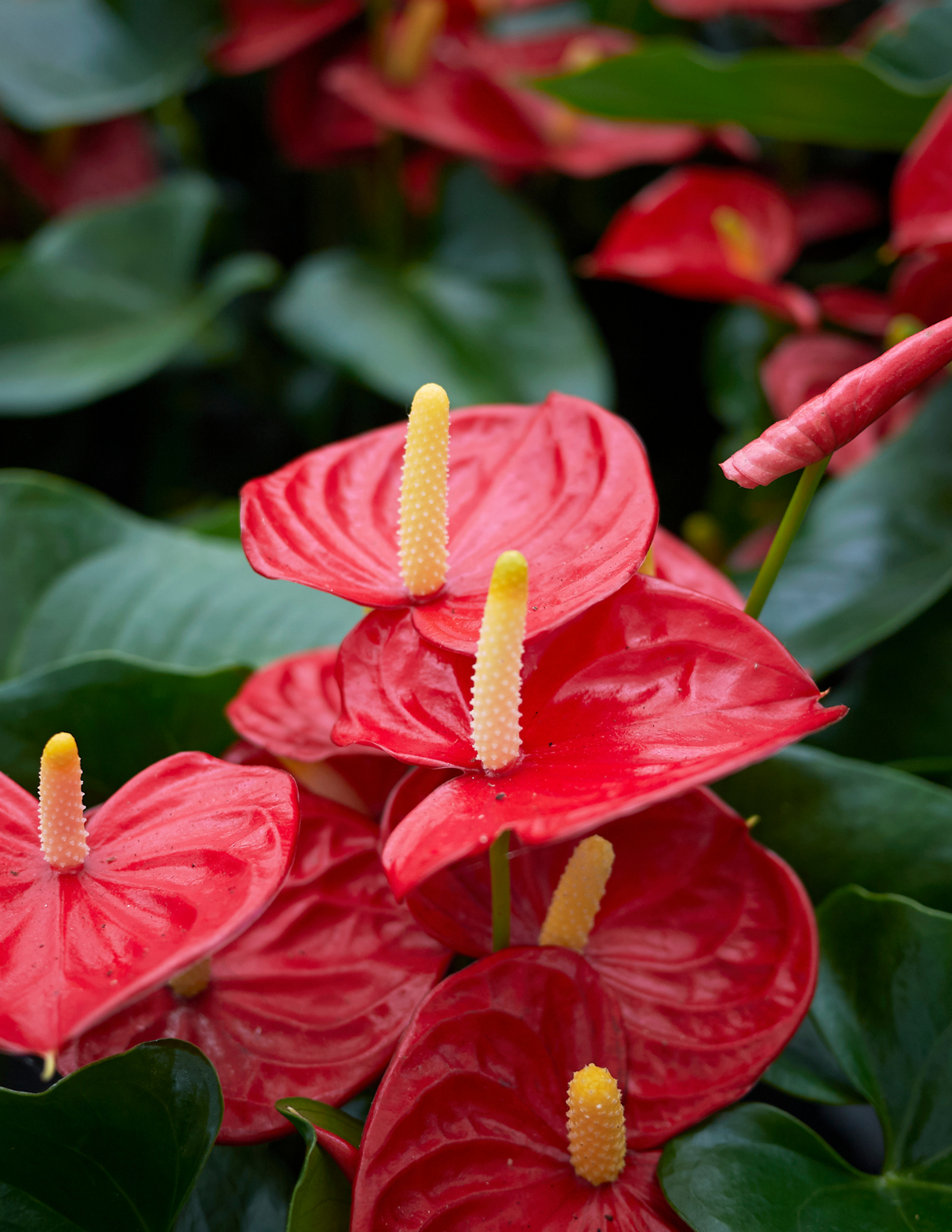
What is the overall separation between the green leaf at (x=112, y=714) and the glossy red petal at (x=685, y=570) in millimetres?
195

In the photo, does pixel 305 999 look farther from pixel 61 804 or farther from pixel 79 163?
pixel 79 163

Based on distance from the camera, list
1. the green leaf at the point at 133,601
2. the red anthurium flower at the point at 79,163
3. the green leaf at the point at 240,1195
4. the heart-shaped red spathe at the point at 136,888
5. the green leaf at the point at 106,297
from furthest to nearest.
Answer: the red anthurium flower at the point at 79,163
the green leaf at the point at 106,297
the green leaf at the point at 133,601
the green leaf at the point at 240,1195
the heart-shaped red spathe at the point at 136,888

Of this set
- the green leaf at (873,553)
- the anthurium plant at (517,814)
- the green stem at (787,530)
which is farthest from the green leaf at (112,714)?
the green leaf at (873,553)

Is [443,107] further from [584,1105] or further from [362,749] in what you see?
[584,1105]

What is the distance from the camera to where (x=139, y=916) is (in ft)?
1.04

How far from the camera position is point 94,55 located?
1.07m

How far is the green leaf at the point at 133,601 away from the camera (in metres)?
0.59

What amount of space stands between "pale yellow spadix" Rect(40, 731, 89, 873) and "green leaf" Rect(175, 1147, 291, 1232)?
0.15 m

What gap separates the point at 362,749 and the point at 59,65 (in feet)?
3.03

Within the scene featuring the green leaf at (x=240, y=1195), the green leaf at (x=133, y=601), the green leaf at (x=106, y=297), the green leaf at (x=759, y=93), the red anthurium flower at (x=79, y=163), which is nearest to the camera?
the green leaf at (x=240, y=1195)

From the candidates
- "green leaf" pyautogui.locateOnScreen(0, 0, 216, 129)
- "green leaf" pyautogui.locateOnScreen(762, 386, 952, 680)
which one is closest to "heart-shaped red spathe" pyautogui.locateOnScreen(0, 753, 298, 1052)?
"green leaf" pyautogui.locateOnScreen(762, 386, 952, 680)

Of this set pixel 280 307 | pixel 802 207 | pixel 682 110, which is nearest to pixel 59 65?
pixel 280 307

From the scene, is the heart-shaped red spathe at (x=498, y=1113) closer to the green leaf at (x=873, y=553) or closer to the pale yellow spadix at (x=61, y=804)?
the pale yellow spadix at (x=61, y=804)

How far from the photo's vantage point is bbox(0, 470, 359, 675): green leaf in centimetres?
59
